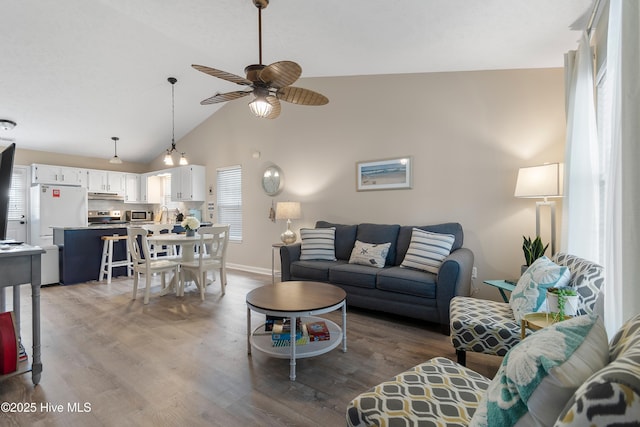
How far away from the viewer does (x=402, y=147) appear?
4.00m

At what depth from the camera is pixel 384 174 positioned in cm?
414

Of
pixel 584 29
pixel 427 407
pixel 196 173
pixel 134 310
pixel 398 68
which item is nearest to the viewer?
pixel 427 407

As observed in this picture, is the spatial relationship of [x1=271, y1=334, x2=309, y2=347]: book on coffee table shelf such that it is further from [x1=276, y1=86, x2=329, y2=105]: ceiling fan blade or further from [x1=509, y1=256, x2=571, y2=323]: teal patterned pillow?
[x1=276, y1=86, x2=329, y2=105]: ceiling fan blade

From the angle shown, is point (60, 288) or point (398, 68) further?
point (60, 288)

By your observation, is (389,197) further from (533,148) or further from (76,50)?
(76,50)

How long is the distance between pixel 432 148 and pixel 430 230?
42.3 inches

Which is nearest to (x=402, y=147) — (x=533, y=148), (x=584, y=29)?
(x=533, y=148)

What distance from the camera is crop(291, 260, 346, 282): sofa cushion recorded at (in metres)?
3.62

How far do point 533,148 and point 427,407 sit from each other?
3133 mm

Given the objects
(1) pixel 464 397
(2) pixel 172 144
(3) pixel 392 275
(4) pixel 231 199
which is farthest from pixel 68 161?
(1) pixel 464 397

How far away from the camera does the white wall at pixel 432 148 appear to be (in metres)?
3.23

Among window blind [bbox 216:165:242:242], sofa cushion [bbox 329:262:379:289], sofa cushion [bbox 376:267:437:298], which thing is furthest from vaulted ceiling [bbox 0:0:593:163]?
sofa cushion [bbox 329:262:379:289]

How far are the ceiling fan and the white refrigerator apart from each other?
17.2 feet

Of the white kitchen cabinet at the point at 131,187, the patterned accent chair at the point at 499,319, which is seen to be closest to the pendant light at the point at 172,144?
the white kitchen cabinet at the point at 131,187
